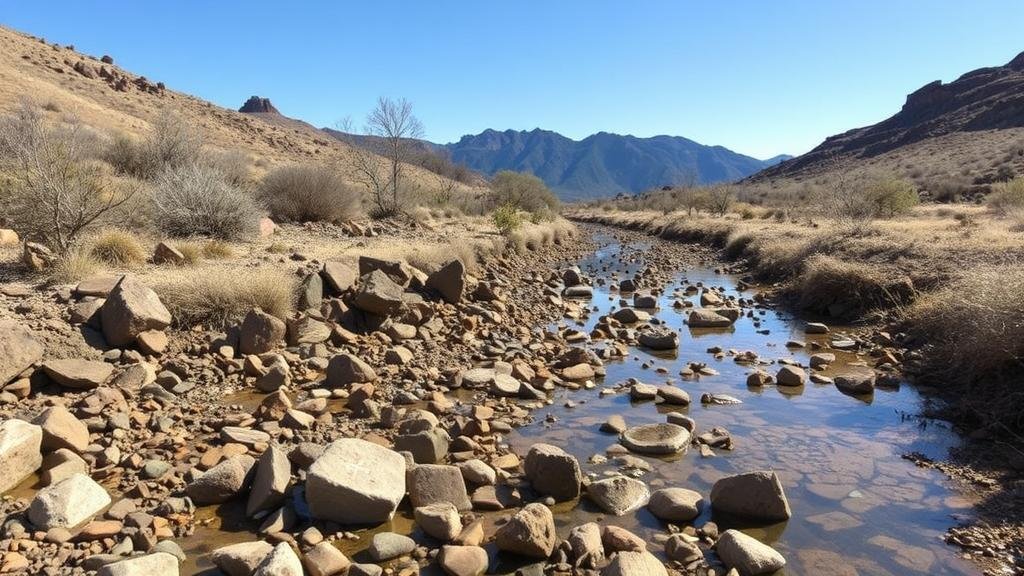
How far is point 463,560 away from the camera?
420 cm

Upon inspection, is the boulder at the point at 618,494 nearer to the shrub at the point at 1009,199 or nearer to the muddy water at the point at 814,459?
the muddy water at the point at 814,459

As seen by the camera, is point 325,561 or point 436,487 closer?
point 325,561

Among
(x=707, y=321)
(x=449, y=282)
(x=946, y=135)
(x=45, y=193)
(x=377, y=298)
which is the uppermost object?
(x=946, y=135)

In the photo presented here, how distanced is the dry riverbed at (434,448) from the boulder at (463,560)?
0.05 ft

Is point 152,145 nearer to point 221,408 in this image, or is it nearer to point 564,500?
point 221,408

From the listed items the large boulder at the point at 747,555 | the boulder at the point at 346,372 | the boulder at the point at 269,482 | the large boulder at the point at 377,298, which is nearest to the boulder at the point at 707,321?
the large boulder at the point at 377,298

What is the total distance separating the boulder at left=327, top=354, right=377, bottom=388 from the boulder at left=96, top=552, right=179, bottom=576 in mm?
3844

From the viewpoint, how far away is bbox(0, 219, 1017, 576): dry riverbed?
14.3 feet

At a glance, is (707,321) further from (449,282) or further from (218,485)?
(218,485)

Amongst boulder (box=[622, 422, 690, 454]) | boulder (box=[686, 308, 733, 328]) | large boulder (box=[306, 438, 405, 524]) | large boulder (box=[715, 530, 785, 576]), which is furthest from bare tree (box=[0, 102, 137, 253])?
boulder (box=[686, 308, 733, 328])

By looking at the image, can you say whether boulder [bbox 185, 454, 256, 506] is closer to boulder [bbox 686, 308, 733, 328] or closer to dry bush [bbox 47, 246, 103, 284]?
dry bush [bbox 47, 246, 103, 284]

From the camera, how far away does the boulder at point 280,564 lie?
3789mm

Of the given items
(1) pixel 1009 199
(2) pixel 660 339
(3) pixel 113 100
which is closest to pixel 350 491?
(2) pixel 660 339

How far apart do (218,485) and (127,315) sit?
3643 millimetres
